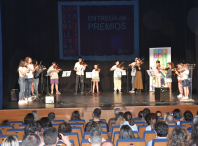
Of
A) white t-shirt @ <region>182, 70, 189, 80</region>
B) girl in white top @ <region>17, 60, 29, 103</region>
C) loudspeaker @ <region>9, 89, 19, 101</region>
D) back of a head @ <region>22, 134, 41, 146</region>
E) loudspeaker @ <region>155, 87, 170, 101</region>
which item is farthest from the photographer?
loudspeaker @ <region>9, 89, 19, 101</region>

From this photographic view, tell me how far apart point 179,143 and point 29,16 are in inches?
406

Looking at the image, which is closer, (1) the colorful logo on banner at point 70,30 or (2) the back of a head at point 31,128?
(2) the back of a head at point 31,128

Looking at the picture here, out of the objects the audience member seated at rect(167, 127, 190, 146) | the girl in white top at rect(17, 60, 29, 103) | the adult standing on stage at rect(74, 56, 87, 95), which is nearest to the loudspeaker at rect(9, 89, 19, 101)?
the girl in white top at rect(17, 60, 29, 103)

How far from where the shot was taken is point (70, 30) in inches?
465

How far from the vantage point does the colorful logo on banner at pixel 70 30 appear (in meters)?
11.8

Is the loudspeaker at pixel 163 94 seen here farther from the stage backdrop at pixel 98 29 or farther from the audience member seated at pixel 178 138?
the audience member seated at pixel 178 138

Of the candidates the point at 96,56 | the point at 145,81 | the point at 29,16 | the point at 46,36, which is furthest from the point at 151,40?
the point at 29,16

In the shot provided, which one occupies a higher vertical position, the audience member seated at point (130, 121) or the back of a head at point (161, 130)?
the back of a head at point (161, 130)

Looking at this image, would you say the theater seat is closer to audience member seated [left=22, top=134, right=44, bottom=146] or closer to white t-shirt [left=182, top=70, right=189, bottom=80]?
audience member seated [left=22, top=134, right=44, bottom=146]

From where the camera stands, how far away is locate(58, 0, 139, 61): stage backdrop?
38.7 ft

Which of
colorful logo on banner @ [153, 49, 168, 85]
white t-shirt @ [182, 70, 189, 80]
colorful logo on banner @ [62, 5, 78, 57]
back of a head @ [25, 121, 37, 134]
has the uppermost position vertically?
colorful logo on banner @ [62, 5, 78, 57]

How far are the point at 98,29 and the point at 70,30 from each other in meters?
1.36

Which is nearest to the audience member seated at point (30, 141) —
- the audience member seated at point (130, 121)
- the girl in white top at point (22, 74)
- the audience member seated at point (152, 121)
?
the audience member seated at point (130, 121)

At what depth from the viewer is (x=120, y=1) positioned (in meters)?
11.9
